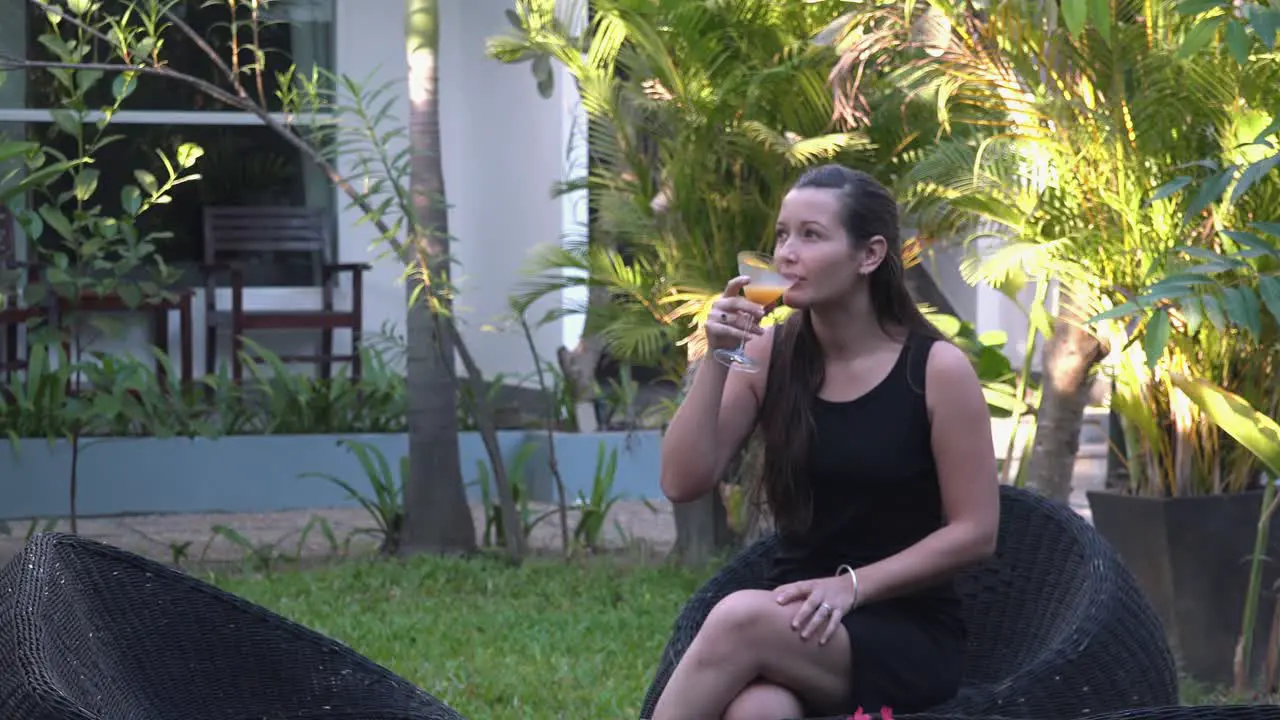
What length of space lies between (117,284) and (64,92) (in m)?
3.62

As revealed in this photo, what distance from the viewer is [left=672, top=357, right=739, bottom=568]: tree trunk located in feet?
20.9

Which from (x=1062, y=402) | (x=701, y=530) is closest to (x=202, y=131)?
(x=701, y=530)

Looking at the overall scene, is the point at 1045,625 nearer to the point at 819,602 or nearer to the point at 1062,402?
the point at 819,602

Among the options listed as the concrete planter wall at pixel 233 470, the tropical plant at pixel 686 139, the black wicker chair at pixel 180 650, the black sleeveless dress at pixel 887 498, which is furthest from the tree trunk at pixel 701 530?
the black wicker chair at pixel 180 650

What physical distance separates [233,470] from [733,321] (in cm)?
532

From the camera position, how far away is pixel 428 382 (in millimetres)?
6414

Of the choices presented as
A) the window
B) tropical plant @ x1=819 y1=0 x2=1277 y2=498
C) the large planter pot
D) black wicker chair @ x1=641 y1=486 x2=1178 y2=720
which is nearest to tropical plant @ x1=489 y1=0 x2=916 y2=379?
tropical plant @ x1=819 y1=0 x2=1277 y2=498

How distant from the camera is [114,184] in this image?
958 cm

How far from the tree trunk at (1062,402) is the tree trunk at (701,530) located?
1454mm

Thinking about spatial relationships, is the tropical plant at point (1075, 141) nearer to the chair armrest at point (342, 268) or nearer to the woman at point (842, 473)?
the woman at point (842, 473)

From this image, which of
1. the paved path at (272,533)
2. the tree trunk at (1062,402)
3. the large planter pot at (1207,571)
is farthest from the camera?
the paved path at (272,533)

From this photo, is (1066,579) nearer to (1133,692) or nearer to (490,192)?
(1133,692)

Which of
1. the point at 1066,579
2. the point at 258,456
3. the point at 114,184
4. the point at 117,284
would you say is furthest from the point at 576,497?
the point at 1066,579

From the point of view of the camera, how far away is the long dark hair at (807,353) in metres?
2.90
